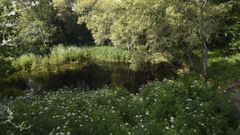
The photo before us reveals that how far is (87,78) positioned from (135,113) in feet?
45.1

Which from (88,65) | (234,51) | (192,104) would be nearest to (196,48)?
(234,51)

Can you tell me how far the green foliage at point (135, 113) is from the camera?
9055 mm

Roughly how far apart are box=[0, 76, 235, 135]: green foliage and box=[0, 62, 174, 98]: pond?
7.17 meters

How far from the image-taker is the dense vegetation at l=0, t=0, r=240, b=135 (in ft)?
29.8

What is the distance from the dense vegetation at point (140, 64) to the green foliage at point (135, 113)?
0.08ft

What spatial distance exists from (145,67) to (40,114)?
15.7 meters

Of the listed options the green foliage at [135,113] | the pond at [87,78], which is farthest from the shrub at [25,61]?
the green foliage at [135,113]

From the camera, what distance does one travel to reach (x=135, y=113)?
10.8 m

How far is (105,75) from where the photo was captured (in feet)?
81.5

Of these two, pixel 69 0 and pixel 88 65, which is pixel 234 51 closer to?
pixel 88 65

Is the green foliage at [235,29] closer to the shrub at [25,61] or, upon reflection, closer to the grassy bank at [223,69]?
the grassy bank at [223,69]

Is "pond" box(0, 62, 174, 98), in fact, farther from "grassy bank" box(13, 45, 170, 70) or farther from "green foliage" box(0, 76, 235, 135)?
"green foliage" box(0, 76, 235, 135)

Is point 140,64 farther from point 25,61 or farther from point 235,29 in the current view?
point 25,61

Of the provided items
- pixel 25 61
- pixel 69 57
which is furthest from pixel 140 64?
pixel 25 61
